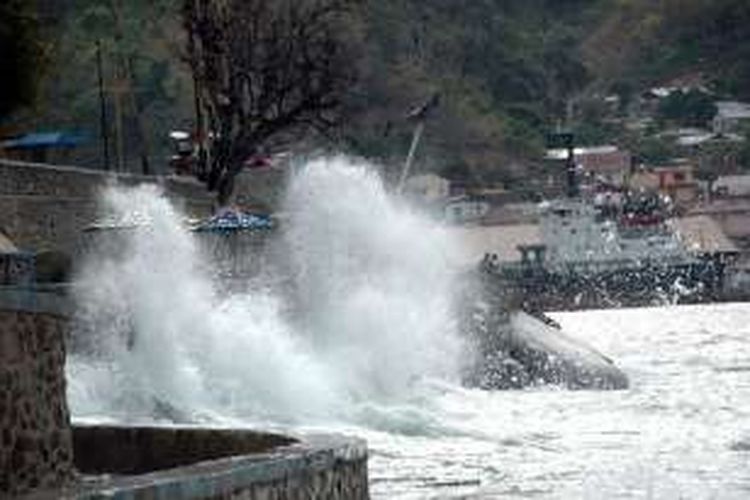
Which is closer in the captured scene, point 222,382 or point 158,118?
point 222,382

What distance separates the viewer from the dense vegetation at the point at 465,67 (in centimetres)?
6838

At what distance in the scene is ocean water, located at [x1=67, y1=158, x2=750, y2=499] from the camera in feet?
73.6

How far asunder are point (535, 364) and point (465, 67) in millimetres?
91828

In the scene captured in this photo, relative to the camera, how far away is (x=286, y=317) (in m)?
32.2

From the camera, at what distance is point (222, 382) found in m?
27.3

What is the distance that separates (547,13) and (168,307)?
141 m

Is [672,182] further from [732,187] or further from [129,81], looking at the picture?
[129,81]

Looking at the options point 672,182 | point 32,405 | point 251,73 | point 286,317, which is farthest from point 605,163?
point 32,405

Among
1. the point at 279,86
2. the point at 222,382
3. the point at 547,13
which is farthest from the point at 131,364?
the point at 547,13

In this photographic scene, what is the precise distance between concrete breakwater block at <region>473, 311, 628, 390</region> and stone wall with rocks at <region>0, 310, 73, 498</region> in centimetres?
2598

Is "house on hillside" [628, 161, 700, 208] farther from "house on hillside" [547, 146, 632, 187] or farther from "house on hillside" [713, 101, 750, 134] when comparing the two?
"house on hillside" [713, 101, 750, 134]

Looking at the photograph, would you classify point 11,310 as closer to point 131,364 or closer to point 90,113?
point 131,364

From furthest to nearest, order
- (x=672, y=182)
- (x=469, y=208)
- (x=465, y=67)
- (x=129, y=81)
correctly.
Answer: (x=672, y=182) → (x=465, y=67) → (x=469, y=208) → (x=129, y=81)

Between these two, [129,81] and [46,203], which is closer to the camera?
[46,203]
